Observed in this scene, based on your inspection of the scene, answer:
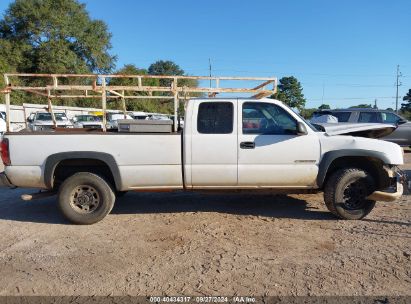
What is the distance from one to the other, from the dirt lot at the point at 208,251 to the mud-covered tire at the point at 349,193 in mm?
185

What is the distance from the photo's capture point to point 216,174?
5113 mm

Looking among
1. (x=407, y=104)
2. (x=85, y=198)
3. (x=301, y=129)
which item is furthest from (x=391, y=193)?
(x=407, y=104)

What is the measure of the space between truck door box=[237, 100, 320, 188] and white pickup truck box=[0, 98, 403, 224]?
0.01 meters

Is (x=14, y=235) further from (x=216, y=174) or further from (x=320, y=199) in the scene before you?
(x=320, y=199)

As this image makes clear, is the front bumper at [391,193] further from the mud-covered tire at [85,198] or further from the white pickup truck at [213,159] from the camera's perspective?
the mud-covered tire at [85,198]

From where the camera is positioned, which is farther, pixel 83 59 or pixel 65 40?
pixel 83 59

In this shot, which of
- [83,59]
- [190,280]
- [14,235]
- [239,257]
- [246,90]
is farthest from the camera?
[83,59]

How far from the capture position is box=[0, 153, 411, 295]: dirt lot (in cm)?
341

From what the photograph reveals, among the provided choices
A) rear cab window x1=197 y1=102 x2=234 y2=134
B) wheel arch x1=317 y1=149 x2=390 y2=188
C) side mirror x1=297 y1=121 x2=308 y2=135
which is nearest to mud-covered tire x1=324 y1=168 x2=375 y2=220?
wheel arch x1=317 y1=149 x2=390 y2=188

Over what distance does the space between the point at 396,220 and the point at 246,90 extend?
3014 millimetres

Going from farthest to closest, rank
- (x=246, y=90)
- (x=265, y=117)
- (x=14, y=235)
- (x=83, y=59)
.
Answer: (x=83, y=59) < (x=246, y=90) < (x=265, y=117) < (x=14, y=235)

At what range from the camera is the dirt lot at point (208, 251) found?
341cm

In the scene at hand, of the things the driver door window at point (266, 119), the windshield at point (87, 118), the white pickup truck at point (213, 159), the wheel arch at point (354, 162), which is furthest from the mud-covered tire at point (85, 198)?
the windshield at point (87, 118)

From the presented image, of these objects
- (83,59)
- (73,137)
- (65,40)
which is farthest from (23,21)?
(73,137)
